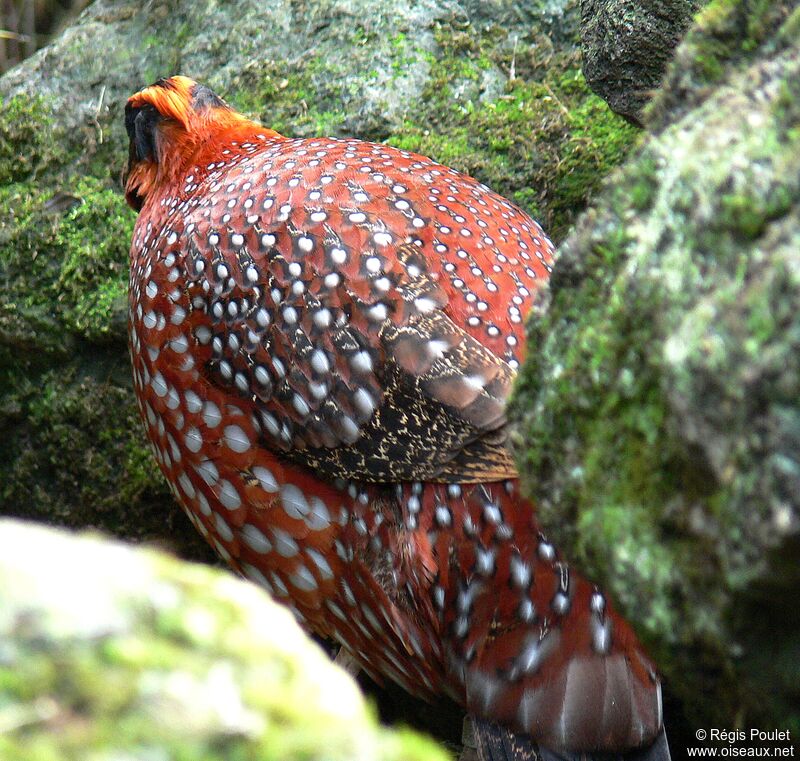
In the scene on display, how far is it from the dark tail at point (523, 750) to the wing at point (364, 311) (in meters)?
0.71

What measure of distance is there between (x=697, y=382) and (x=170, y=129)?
3.10m

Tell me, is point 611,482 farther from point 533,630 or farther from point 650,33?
point 650,33

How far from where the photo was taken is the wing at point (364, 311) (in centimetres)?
254

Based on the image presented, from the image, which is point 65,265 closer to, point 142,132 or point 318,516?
point 142,132

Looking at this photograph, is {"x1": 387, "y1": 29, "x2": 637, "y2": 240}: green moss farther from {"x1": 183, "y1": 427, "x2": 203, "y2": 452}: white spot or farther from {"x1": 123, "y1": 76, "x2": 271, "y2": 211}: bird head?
{"x1": 183, "y1": 427, "x2": 203, "y2": 452}: white spot

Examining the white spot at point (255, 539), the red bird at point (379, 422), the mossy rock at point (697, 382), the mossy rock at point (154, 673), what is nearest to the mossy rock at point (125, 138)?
the red bird at point (379, 422)

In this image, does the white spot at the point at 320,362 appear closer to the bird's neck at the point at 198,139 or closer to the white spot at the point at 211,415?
the white spot at the point at 211,415

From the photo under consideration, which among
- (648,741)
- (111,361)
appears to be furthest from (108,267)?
(648,741)

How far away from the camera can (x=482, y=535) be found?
2.54 m

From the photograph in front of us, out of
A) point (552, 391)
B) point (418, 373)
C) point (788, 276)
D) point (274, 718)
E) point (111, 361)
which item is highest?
point (788, 276)

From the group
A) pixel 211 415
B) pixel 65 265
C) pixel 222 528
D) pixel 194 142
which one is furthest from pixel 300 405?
pixel 65 265

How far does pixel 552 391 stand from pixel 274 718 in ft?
2.37

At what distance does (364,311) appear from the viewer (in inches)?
105

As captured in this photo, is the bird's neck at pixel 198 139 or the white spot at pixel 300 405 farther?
the bird's neck at pixel 198 139
